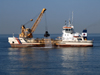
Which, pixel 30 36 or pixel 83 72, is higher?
pixel 30 36

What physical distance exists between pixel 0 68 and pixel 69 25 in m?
53.0

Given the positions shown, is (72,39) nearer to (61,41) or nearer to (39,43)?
(61,41)

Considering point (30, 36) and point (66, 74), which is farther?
point (30, 36)

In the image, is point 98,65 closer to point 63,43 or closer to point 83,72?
point 83,72

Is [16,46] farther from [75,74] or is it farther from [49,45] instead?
[75,74]

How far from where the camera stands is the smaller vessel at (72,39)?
93.2m

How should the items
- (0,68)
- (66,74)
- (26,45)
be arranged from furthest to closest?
1. (26,45)
2. (0,68)
3. (66,74)

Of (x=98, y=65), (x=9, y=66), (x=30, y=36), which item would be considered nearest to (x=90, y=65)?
(x=98, y=65)

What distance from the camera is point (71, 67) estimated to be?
161 ft

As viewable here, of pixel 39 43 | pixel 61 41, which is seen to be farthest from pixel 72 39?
pixel 39 43

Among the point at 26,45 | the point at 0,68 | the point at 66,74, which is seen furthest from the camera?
the point at 26,45

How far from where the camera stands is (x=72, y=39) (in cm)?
9506

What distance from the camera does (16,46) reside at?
94.5 metres

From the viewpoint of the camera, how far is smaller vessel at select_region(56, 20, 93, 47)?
93188mm
